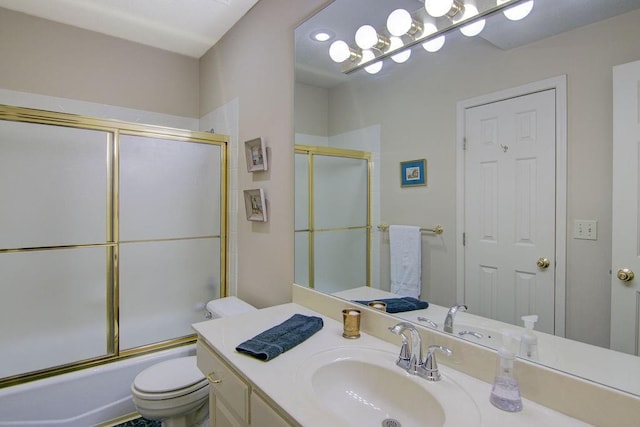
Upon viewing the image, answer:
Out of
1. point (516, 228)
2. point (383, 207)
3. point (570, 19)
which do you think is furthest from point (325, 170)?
point (570, 19)

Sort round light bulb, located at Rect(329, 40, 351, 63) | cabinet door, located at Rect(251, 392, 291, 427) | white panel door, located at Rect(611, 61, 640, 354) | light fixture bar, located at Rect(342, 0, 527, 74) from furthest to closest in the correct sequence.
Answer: round light bulb, located at Rect(329, 40, 351, 63) < light fixture bar, located at Rect(342, 0, 527, 74) < cabinet door, located at Rect(251, 392, 291, 427) < white panel door, located at Rect(611, 61, 640, 354)

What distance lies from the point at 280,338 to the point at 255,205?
39.3 inches

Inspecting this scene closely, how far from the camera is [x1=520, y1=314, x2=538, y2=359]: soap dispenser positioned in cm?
86

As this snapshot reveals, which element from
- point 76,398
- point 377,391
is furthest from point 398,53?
point 76,398

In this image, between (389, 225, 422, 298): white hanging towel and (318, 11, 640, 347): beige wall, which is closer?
(318, 11, 640, 347): beige wall

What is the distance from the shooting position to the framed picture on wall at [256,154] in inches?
74.3

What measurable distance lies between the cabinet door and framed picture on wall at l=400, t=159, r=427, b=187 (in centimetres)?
86

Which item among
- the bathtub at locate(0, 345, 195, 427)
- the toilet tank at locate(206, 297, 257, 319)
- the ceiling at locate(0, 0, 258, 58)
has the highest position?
the ceiling at locate(0, 0, 258, 58)

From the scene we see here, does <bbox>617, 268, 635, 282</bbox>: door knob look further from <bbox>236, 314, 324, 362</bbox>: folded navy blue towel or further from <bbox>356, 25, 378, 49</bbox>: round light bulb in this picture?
<bbox>356, 25, 378, 49</bbox>: round light bulb

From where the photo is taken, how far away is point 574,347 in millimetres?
831

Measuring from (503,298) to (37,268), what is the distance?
2.34 meters

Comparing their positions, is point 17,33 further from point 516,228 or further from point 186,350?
point 516,228

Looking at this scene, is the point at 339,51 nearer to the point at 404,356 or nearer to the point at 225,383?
the point at 404,356

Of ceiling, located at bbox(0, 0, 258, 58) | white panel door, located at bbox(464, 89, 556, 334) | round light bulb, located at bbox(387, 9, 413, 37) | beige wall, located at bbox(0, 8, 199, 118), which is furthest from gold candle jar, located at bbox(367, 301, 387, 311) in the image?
beige wall, located at bbox(0, 8, 199, 118)
